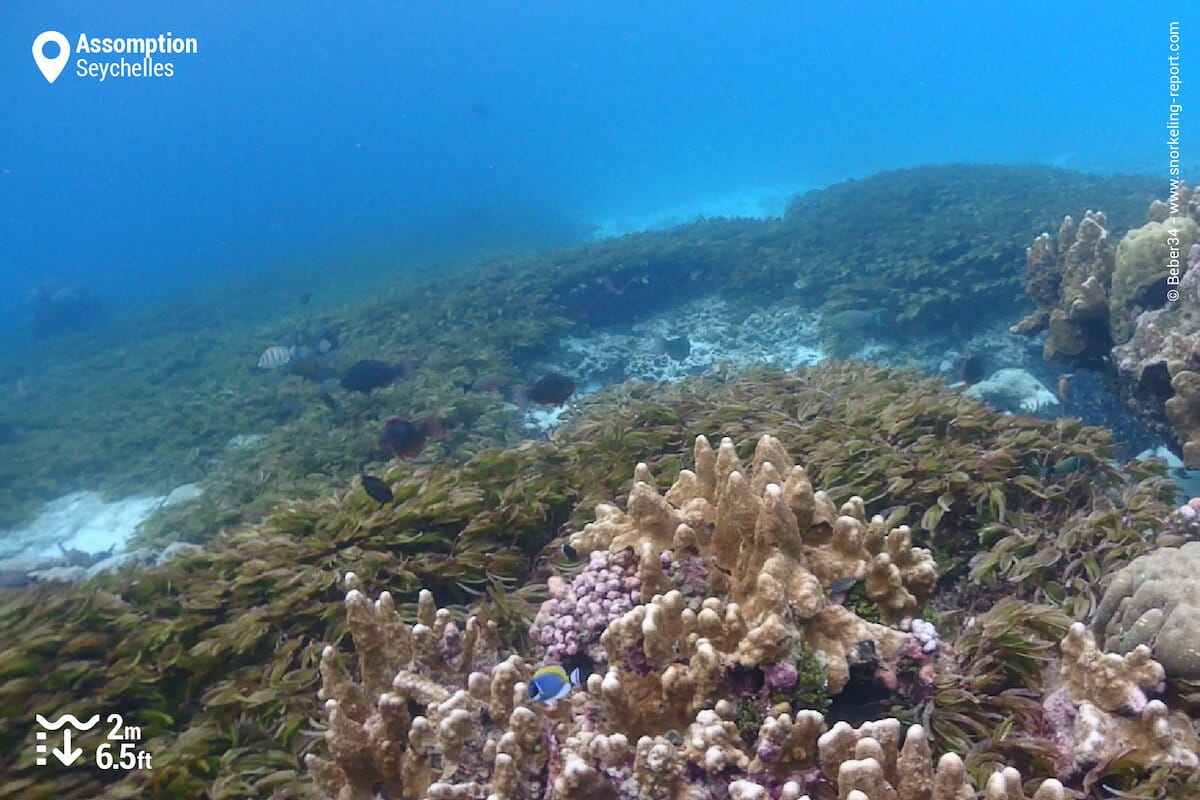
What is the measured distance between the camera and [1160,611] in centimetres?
331

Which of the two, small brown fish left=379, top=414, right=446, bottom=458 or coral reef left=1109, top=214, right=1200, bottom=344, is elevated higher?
coral reef left=1109, top=214, right=1200, bottom=344

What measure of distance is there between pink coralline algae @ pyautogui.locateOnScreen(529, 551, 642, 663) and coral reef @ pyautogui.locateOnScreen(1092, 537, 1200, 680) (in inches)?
101

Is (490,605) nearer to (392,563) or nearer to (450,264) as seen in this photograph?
(392,563)

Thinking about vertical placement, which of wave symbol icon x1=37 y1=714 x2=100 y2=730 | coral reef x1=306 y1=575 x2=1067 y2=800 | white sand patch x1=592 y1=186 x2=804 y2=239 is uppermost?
white sand patch x1=592 y1=186 x2=804 y2=239

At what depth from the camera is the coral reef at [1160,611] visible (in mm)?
3172

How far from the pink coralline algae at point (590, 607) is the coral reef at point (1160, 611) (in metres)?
2.56

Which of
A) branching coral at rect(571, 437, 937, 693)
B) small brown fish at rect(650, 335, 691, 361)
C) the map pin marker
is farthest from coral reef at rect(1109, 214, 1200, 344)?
the map pin marker

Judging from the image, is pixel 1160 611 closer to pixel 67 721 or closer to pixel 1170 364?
pixel 1170 364

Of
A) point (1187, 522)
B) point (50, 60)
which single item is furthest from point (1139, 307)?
point (50, 60)

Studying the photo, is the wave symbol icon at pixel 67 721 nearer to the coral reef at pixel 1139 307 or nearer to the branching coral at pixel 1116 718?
the branching coral at pixel 1116 718

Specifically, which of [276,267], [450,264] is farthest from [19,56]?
[450,264]

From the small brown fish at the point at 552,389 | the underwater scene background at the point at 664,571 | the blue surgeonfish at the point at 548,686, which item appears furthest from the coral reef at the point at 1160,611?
the small brown fish at the point at 552,389

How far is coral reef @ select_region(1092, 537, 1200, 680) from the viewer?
3172 millimetres

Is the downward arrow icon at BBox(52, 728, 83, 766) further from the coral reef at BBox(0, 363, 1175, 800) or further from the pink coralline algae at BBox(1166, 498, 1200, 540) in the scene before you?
the pink coralline algae at BBox(1166, 498, 1200, 540)
